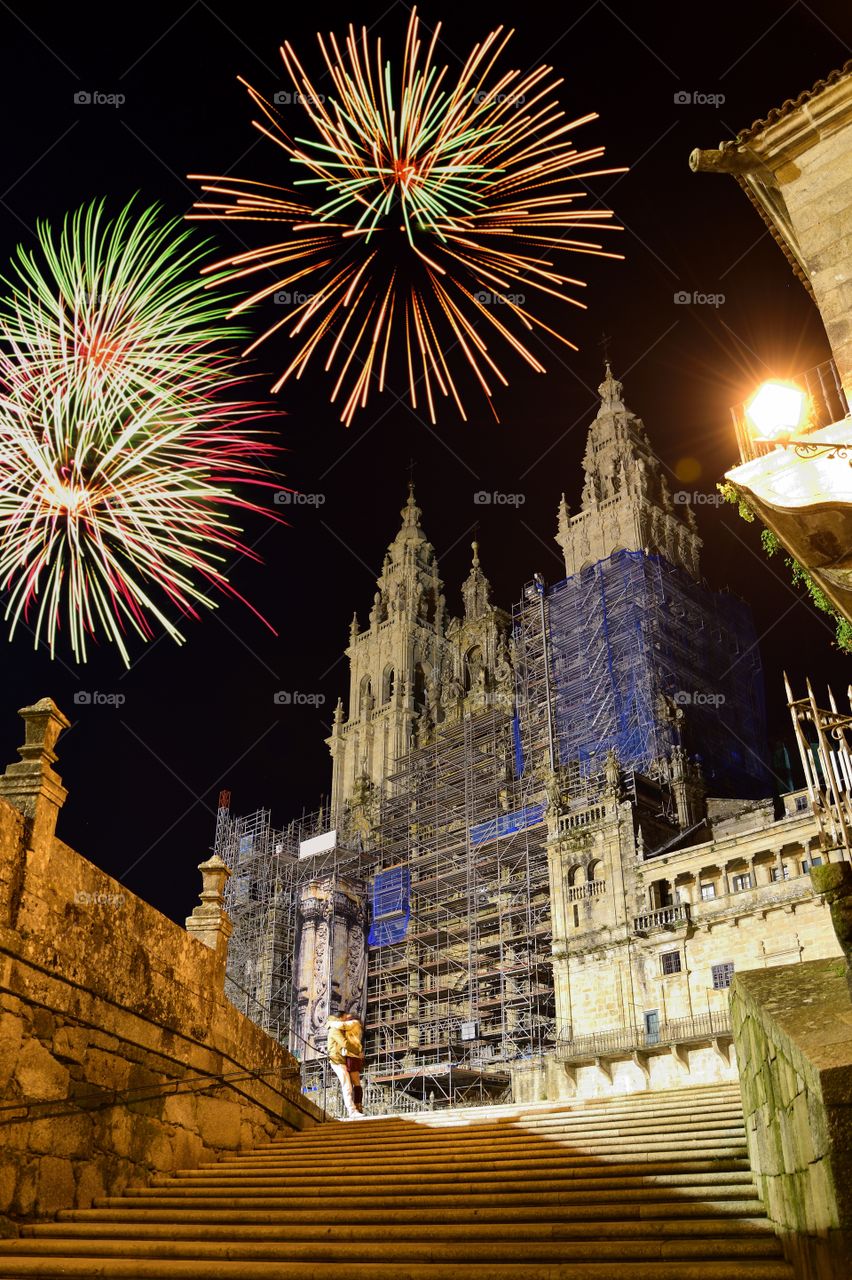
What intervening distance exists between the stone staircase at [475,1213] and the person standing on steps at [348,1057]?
381 cm

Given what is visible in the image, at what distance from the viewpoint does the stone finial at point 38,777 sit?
7445 mm

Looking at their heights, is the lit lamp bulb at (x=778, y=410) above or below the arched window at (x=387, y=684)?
below

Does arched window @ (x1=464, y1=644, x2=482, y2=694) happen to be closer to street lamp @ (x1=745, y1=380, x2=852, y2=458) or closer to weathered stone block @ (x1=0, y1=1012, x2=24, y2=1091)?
street lamp @ (x1=745, y1=380, x2=852, y2=458)

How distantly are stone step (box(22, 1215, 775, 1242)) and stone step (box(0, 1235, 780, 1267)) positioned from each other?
0.09 meters

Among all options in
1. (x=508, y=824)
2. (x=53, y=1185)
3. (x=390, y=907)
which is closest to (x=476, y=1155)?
(x=53, y=1185)

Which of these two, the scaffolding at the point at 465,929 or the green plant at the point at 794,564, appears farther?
the scaffolding at the point at 465,929

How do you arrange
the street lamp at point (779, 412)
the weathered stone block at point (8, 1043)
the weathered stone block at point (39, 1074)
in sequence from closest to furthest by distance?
the weathered stone block at point (8, 1043)
the weathered stone block at point (39, 1074)
the street lamp at point (779, 412)

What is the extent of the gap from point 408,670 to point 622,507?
1724cm

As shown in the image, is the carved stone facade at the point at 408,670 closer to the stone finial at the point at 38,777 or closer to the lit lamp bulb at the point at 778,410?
the lit lamp bulb at the point at 778,410

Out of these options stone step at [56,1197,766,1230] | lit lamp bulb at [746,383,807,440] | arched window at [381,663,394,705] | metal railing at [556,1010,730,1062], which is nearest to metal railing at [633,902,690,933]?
metal railing at [556,1010,730,1062]

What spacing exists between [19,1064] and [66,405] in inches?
299

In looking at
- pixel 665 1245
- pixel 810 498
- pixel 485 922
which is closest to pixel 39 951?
pixel 665 1245

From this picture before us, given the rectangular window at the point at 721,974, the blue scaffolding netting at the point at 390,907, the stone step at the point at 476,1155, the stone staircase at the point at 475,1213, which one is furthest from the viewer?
the blue scaffolding netting at the point at 390,907

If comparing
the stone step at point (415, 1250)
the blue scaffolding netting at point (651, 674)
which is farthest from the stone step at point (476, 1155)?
the blue scaffolding netting at point (651, 674)
